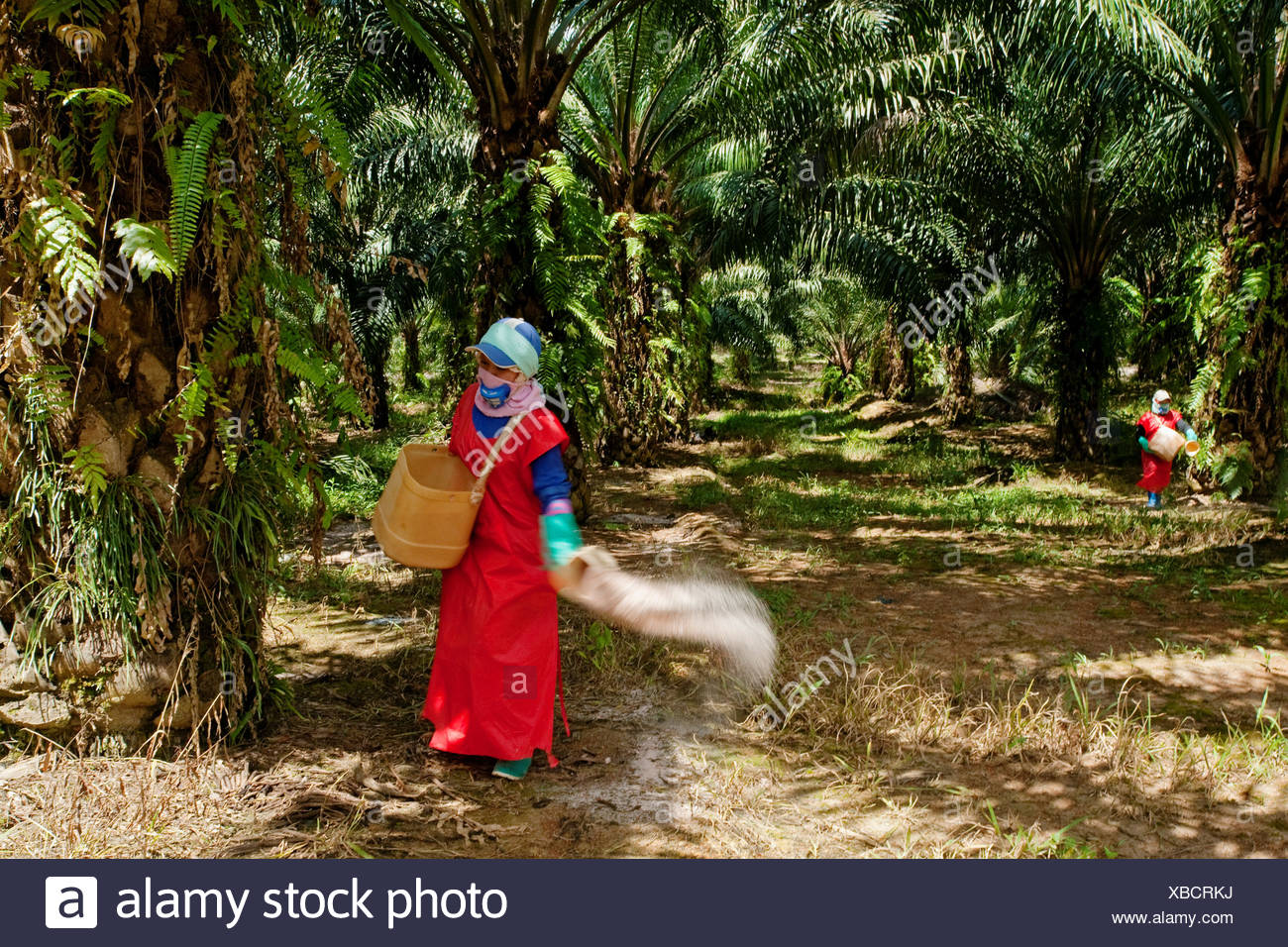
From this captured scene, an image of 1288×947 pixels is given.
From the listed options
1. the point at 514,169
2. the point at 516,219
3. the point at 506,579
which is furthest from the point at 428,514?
the point at 514,169

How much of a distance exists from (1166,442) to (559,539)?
300 inches

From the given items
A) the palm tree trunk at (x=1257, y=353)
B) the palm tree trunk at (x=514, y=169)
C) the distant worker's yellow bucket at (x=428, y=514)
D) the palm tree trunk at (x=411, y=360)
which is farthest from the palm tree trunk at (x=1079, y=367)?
A: the palm tree trunk at (x=411, y=360)

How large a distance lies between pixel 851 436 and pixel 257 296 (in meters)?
15.8

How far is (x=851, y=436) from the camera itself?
18297 millimetres

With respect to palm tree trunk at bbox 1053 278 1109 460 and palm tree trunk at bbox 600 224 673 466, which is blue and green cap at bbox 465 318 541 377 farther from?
palm tree trunk at bbox 1053 278 1109 460

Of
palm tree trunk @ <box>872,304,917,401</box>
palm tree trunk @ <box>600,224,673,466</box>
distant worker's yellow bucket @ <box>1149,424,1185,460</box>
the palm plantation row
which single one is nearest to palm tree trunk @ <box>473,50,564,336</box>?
the palm plantation row

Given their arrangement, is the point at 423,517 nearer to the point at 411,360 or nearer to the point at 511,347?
the point at 511,347

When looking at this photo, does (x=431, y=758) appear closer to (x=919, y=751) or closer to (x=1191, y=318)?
(x=919, y=751)

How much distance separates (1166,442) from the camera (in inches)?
350

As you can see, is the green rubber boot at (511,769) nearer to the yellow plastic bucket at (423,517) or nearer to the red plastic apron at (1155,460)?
the yellow plastic bucket at (423,517)

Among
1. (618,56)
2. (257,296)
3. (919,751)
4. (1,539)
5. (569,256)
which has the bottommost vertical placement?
(919,751)

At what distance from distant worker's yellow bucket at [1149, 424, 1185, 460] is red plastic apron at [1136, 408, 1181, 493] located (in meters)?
0.06

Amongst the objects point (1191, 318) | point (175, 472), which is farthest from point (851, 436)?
point (175, 472)

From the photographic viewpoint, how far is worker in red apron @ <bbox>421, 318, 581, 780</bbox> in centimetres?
336
